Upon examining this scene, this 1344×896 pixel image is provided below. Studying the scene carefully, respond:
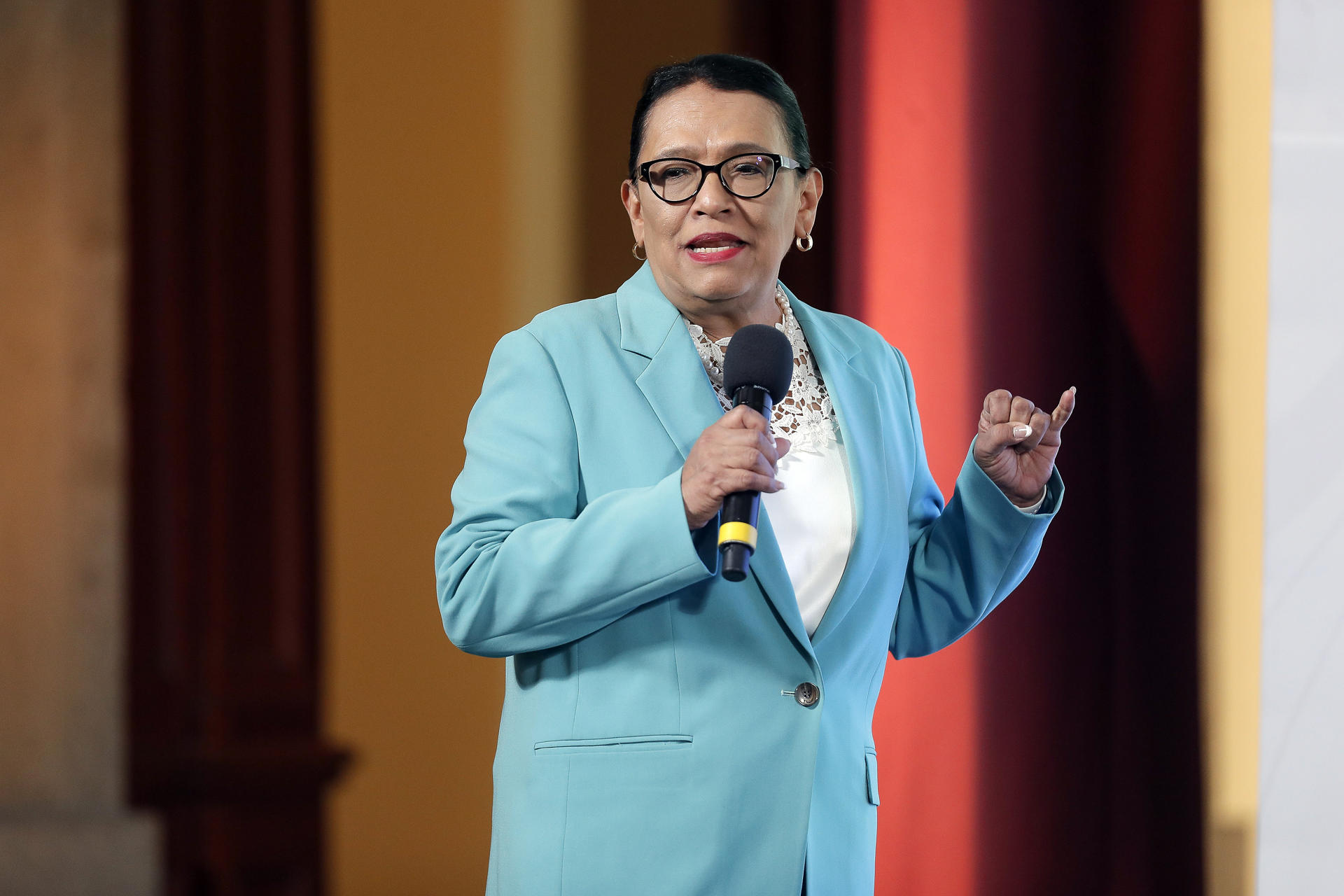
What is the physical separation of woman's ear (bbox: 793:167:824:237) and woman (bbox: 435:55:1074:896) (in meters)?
0.04

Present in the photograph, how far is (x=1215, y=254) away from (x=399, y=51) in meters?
1.70

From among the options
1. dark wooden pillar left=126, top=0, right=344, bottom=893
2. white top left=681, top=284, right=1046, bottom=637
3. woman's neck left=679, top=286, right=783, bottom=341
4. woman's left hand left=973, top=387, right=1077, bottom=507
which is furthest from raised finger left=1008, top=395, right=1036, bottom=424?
dark wooden pillar left=126, top=0, right=344, bottom=893

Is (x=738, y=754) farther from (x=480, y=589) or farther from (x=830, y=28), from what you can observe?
(x=830, y=28)

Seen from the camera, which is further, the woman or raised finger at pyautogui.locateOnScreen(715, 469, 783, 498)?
the woman

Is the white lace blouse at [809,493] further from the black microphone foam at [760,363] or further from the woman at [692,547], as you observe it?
the black microphone foam at [760,363]

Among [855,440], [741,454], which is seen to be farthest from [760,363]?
[855,440]

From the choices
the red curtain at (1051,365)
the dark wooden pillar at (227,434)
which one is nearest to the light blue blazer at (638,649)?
the red curtain at (1051,365)

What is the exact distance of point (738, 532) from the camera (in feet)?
3.20

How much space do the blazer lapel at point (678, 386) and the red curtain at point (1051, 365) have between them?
1.18 metres

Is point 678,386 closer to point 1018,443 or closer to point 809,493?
point 809,493

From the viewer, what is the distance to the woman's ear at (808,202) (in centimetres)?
144

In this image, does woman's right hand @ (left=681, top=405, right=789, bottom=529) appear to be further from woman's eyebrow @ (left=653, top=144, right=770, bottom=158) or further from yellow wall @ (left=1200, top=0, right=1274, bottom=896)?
yellow wall @ (left=1200, top=0, right=1274, bottom=896)

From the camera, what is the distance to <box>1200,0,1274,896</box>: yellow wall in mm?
2193

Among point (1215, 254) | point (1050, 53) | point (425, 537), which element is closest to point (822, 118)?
point (1050, 53)
